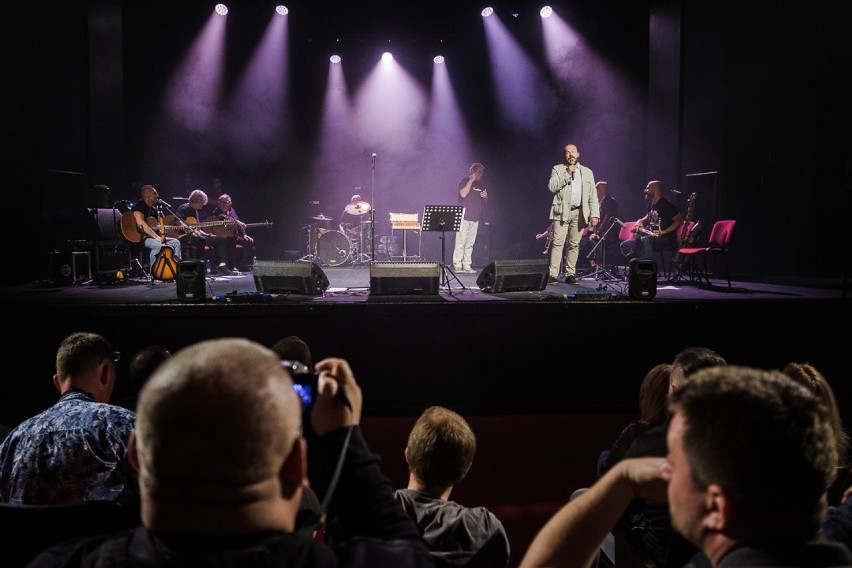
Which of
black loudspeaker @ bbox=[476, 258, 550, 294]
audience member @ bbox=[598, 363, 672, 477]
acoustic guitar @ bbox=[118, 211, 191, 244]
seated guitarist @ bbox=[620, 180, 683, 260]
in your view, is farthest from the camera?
acoustic guitar @ bbox=[118, 211, 191, 244]

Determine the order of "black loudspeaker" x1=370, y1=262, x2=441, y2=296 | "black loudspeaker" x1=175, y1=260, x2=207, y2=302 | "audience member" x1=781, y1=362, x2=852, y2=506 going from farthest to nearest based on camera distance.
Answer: "black loudspeaker" x1=370, y1=262, x2=441, y2=296
"black loudspeaker" x1=175, y1=260, x2=207, y2=302
"audience member" x1=781, y1=362, x2=852, y2=506

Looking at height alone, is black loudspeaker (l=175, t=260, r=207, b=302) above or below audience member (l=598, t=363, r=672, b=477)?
above

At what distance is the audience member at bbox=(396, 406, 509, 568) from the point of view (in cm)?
206

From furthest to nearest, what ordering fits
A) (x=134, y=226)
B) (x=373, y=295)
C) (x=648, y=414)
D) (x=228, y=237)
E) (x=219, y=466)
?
(x=228, y=237) < (x=134, y=226) < (x=373, y=295) < (x=648, y=414) < (x=219, y=466)

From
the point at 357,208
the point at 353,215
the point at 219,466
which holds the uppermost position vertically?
the point at 357,208

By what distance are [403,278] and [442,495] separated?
428cm

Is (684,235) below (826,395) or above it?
above

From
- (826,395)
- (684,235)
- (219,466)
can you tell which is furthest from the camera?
(684,235)

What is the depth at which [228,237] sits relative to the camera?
10688 mm

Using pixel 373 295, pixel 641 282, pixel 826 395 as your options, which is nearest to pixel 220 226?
pixel 373 295

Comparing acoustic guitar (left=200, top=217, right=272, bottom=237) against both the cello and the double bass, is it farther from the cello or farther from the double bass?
the double bass

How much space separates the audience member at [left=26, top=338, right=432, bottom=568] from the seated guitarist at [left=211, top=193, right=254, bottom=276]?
9.89 m

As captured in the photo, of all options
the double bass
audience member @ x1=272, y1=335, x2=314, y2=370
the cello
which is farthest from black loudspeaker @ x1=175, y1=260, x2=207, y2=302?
the double bass

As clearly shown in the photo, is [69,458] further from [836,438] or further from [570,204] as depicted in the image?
[570,204]
